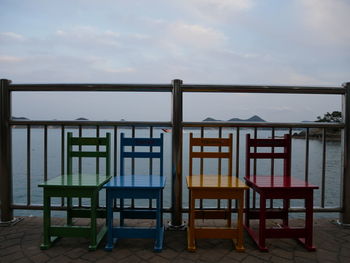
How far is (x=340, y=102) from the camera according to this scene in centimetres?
300

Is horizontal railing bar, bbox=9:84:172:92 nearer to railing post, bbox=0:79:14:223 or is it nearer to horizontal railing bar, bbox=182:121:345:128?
railing post, bbox=0:79:14:223

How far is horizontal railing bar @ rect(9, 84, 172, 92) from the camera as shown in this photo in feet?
9.35

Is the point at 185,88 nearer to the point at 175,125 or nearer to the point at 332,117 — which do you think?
the point at 175,125

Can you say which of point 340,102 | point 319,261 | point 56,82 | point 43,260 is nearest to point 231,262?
point 319,261

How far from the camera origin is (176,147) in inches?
110

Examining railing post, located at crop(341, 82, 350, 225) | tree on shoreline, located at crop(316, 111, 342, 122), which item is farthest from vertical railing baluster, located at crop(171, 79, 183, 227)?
railing post, located at crop(341, 82, 350, 225)

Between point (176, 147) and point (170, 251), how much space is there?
105cm

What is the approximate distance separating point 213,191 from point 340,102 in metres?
2.00

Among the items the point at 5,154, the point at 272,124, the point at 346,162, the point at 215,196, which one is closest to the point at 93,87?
the point at 5,154

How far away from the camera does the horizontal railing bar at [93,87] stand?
285cm

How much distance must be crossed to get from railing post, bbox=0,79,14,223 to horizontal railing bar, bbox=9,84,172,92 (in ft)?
0.39

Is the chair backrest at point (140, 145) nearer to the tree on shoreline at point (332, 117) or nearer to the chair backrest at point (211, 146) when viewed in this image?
the chair backrest at point (211, 146)

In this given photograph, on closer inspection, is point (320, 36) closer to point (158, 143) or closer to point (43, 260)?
point (158, 143)

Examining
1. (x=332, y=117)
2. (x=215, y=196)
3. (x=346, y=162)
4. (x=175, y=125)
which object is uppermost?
(x=332, y=117)
